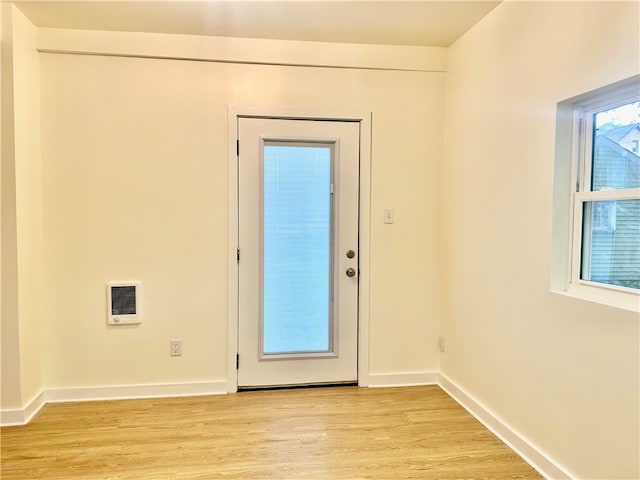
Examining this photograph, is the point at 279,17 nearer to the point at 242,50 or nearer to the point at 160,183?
the point at 242,50

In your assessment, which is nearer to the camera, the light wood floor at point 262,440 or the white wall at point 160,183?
the light wood floor at point 262,440

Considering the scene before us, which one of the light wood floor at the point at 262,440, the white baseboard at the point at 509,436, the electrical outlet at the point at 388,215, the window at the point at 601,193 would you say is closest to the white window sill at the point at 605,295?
the window at the point at 601,193

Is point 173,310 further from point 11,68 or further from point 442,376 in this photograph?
point 442,376

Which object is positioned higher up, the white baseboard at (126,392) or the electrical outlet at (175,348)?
the electrical outlet at (175,348)

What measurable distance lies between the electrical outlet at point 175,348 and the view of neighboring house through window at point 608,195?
2.46 meters

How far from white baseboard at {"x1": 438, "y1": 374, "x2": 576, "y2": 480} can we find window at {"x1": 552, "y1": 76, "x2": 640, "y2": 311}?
0.84 meters

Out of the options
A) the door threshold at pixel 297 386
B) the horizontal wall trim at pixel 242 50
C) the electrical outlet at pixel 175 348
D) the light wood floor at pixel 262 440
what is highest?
the horizontal wall trim at pixel 242 50

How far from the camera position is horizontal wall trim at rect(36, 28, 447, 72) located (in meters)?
2.60

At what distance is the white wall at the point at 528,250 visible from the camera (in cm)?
161

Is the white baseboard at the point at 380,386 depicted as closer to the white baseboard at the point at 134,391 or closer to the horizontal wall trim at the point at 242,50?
the white baseboard at the point at 134,391

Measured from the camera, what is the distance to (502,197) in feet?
7.61

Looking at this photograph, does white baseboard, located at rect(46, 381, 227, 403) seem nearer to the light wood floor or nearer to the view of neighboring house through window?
the light wood floor

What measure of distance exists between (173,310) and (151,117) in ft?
4.37

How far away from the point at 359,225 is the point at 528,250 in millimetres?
1178
